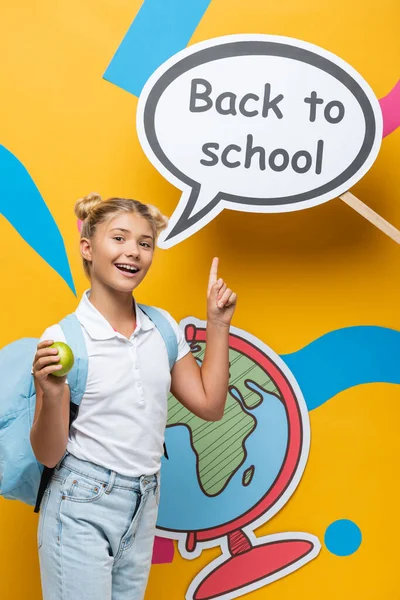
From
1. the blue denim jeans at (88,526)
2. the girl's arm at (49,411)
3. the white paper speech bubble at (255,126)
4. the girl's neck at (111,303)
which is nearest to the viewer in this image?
the girl's arm at (49,411)

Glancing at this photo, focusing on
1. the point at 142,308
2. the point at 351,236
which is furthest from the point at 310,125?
the point at 142,308

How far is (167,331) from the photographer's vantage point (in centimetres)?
138

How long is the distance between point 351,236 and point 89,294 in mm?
721

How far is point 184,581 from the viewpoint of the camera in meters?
1.79

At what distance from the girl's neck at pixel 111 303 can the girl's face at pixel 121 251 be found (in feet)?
0.05

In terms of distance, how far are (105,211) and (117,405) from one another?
35cm

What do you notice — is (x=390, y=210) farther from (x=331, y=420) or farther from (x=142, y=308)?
(x=142, y=308)

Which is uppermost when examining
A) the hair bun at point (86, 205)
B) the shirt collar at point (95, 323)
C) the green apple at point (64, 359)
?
the hair bun at point (86, 205)

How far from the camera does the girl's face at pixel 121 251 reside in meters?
1.31

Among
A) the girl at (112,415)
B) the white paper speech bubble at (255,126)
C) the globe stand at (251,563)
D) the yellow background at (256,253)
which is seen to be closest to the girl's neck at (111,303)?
the girl at (112,415)

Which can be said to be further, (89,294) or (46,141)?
(46,141)

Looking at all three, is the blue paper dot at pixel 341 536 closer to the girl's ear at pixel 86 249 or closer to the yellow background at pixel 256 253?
the yellow background at pixel 256 253

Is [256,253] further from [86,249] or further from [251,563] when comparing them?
[251,563]

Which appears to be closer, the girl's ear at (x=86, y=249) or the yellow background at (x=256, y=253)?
the girl's ear at (x=86, y=249)
